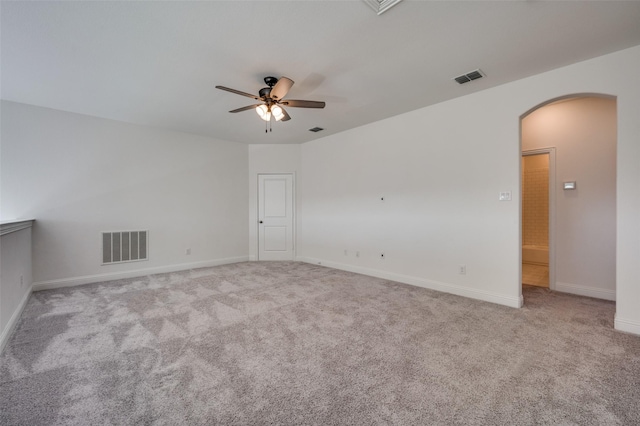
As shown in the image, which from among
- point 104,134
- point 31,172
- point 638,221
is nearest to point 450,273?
point 638,221

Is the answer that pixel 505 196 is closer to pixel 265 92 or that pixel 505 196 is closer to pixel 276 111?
pixel 276 111

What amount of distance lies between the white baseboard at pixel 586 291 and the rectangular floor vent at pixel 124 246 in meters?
6.67

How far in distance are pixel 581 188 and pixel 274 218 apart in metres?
5.34

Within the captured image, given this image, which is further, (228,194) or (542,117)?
(228,194)

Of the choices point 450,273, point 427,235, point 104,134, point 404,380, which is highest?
point 104,134

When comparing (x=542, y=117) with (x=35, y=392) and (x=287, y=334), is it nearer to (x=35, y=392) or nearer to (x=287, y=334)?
(x=287, y=334)

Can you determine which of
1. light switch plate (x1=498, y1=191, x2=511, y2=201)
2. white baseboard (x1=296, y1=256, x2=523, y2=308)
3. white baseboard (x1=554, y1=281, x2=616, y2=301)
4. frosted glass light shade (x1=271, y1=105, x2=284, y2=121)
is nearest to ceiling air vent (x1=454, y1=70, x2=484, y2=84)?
light switch plate (x1=498, y1=191, x2=511, y2=201)

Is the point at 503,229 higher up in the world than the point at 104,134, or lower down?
lower down

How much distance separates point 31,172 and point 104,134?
3.56ft

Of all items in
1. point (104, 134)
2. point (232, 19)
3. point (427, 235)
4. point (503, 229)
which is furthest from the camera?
point (104, 134)

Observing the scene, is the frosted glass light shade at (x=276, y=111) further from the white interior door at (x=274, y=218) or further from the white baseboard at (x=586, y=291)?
the white baseboard at (x=586, y=291)

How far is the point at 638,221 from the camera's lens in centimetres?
258

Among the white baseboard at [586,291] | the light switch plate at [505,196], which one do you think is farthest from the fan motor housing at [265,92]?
the white baseboard at [586,291]

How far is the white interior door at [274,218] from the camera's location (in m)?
6.31
